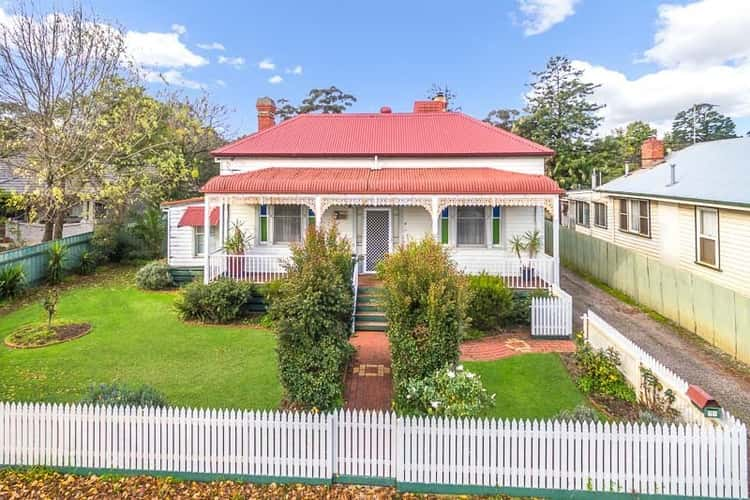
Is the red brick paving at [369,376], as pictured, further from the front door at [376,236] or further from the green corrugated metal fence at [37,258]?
the green corrugated metal fence at [37,258]

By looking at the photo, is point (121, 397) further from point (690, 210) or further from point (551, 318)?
point (690, 210)

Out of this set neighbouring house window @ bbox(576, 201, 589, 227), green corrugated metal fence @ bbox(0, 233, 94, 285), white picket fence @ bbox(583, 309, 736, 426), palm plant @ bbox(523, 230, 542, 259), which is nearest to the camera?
white picket fence @ bbox(583, 309, 736, 426)

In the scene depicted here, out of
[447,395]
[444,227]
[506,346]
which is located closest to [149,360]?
[447,395]

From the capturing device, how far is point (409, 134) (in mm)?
18375

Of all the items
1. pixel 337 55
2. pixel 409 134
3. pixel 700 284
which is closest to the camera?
pixel 700 284

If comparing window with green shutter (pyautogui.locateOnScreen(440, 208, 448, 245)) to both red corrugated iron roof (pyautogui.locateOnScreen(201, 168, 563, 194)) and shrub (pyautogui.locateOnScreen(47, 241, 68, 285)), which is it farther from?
shrub (pyautogui.locateOnScreen(47, 241, 68, 285))

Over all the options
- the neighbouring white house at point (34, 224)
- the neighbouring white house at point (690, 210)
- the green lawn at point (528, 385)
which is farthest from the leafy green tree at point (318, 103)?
the green lawn at point (528, 385)

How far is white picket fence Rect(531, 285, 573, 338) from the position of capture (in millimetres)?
11672

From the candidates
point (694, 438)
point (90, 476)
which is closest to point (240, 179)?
point (90, 476)

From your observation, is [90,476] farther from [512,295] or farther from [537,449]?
[512,295]

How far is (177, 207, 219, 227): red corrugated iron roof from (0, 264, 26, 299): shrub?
5.34m

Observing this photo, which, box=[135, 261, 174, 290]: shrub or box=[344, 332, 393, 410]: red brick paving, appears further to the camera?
box=[135, 261, 174, 290]: shrub

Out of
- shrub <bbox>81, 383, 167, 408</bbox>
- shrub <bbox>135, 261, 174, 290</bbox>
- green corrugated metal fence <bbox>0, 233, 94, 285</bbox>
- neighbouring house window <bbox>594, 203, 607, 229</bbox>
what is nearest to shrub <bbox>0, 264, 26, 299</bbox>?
green corrugated metal fence <bbox>0, 233, 94, 285</bbox>

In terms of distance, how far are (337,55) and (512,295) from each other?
22085 millimetres
